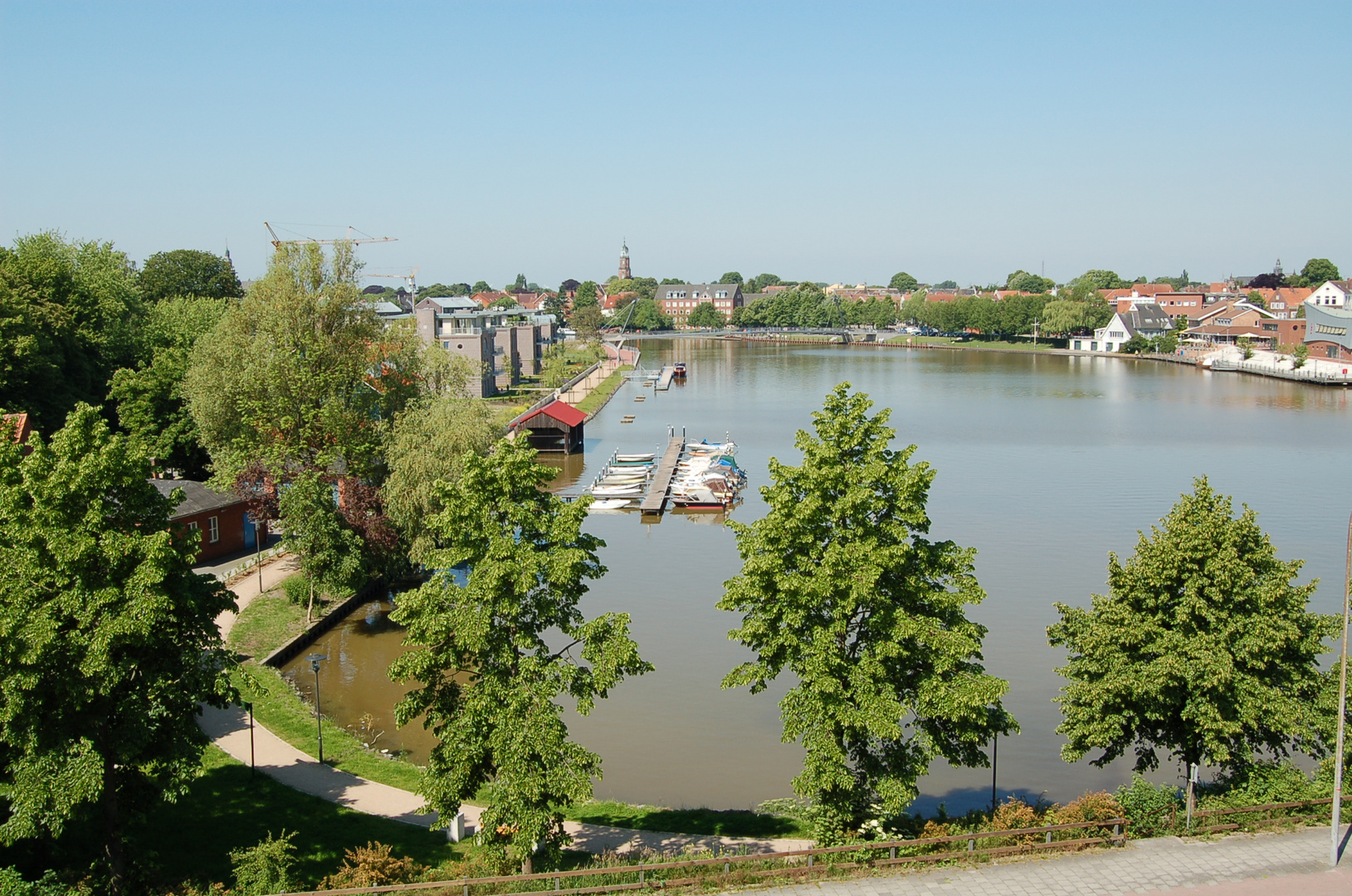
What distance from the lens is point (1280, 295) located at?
126938mm

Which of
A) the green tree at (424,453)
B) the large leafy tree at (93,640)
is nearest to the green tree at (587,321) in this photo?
the green tree at (424,453)

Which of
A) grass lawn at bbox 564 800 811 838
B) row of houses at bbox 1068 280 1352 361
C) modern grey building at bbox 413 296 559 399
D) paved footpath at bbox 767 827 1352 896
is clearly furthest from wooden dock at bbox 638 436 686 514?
row of houses at bbox 1068 280 1352 361

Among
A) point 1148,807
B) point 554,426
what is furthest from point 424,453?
point 554,426

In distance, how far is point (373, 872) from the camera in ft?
36.2

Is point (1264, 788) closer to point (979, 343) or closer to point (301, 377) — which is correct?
point (301, 377)

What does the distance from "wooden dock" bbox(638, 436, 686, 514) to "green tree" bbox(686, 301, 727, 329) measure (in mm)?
115856

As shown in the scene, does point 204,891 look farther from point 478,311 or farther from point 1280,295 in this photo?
point 1280,295

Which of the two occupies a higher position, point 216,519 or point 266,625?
point 216,519

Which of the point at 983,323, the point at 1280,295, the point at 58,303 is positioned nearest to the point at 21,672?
the point at 58,303

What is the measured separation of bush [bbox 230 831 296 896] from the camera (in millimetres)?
10906

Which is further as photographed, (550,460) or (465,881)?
(550,460)

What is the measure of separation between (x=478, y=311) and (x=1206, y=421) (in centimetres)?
4601

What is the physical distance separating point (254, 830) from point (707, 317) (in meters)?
157

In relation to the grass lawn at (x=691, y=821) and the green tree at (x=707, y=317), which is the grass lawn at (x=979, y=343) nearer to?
the green tree at (x=707, y=317)
